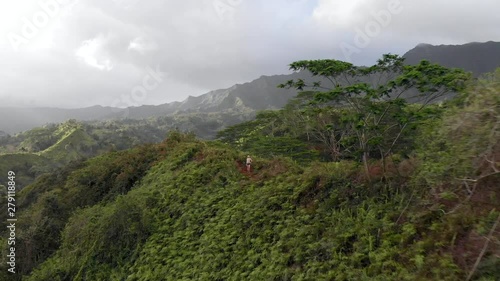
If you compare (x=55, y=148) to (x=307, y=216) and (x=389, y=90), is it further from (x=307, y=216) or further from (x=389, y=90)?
(x=389, y=90)

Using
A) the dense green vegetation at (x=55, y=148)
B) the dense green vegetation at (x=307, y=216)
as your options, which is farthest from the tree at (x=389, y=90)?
the dense green vegetation at (x=55, y=148)

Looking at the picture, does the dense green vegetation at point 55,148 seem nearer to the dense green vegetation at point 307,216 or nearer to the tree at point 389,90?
the dense green vegetation at point 307,216

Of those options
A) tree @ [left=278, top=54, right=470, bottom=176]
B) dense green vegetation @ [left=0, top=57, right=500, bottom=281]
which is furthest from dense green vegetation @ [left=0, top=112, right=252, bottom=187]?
tree @ [left=278, top=54, right=470, bottom=176]

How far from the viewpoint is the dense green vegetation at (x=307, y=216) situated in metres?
6.63

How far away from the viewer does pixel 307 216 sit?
10273 millimetres

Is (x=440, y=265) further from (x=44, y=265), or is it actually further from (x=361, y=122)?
(x=44, y=265)

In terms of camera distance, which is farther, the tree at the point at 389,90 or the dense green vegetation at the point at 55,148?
the dense green vegetation at the point at 55,148

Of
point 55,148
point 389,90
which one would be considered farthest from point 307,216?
point 55,148

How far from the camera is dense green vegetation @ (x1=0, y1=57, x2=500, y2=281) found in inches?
261

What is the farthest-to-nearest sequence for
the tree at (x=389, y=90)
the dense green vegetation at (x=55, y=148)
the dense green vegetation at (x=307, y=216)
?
the dense green vegetation at (x=55, y=148) → the tree at (x=389, y=90) → the dense green vegetation at (x=307, y=216)

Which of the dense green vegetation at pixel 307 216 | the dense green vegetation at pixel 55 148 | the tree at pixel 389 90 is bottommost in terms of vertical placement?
the dense green vegetation at pixel 55 148

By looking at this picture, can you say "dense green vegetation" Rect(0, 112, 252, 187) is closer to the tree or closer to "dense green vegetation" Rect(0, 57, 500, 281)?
"dense green vegetation" Rect(0, 57, 500, 281)

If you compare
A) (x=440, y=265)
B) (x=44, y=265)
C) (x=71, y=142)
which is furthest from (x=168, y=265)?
(x=71, y=142)

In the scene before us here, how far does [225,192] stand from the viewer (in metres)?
14.0
